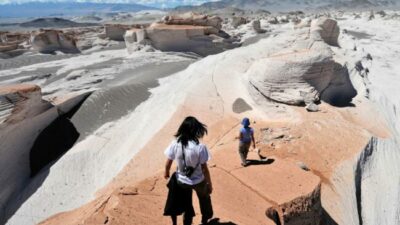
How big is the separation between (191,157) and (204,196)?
16.6 inches

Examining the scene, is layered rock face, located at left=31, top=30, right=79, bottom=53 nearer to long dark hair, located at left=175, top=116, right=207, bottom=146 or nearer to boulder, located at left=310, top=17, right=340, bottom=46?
boulder, located at left=310, top=17, right=340, bottom=46

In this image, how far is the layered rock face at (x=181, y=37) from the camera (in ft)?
54.6

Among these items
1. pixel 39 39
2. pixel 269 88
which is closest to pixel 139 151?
pixel 269 88

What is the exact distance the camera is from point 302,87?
9.02 metres

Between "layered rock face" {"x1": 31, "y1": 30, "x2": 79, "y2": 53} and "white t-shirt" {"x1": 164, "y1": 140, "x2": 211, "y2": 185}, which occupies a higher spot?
"white t-shirt" {"x1": 164, "y1": 140, "x2": 211, "y2": 185}

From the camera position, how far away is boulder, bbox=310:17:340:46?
1351 centimetres

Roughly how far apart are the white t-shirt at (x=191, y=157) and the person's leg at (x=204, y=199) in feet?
0.19

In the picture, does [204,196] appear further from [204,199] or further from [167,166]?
[167,166]

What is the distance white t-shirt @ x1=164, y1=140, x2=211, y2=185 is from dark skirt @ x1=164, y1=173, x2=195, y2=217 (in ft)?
0.32

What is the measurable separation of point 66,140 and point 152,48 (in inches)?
317

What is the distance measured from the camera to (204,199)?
11.0ft

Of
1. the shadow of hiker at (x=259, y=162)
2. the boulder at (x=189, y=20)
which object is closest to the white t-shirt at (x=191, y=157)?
the shadow of hiker at (x=259, y=162)

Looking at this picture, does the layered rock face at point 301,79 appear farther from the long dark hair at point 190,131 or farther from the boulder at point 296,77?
the long dark hair at point 190,131

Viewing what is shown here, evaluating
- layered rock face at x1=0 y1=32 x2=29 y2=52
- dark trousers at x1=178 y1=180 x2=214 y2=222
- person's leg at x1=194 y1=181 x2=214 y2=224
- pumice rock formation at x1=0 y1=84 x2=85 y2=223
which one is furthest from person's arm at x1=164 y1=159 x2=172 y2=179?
layered rock face at x1=0 y1=32 x2=29 y2=52
